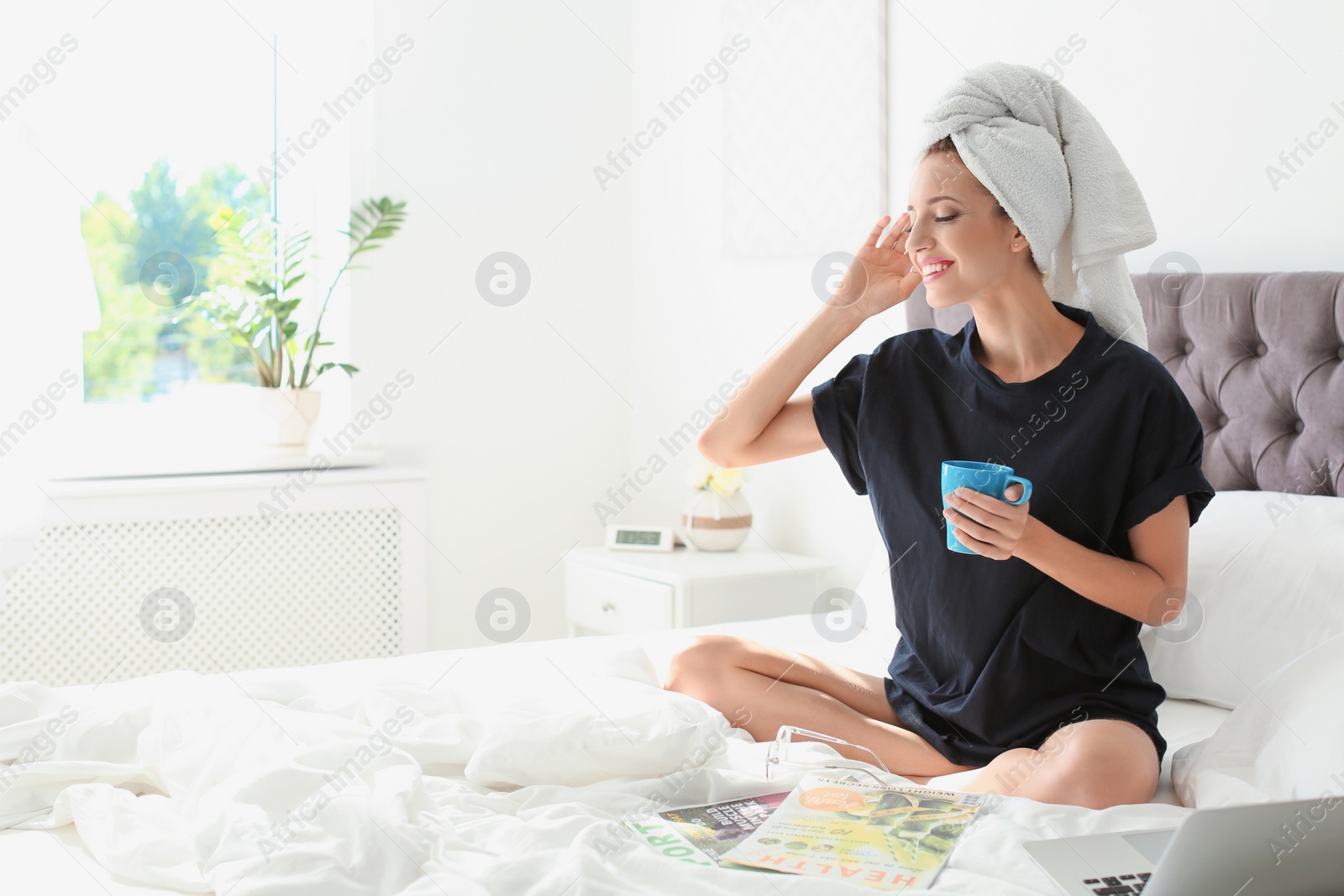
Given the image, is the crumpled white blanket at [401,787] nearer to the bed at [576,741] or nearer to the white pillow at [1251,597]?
the bed at [576,741]

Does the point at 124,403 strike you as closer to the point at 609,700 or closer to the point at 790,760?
the point at 609,700

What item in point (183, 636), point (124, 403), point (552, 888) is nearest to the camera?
point (552, 888)

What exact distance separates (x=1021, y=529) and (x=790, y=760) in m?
0.39

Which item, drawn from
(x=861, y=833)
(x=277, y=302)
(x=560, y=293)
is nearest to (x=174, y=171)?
(x=277, y=302)

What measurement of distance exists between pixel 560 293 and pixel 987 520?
2.35m

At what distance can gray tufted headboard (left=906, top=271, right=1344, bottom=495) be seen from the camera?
1.67 metres

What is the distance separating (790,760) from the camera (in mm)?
1361

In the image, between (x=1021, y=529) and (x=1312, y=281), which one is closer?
(x=1021, y=529)

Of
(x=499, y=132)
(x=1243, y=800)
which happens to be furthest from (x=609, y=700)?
(x=499, y=132)

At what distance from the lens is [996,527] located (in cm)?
124

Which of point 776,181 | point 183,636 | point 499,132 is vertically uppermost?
point 499,132

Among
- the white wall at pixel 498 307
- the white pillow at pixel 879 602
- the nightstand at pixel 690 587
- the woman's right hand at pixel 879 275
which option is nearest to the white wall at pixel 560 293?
the white wall at pixel 498 307

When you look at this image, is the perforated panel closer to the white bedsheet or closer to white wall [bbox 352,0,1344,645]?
white wall [bbox 352,0,1344,645]

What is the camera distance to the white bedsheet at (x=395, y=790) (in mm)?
1006
